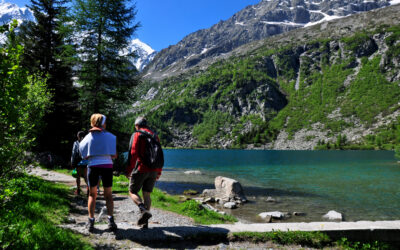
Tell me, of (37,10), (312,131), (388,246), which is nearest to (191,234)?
(388,246)

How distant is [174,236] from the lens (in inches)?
251

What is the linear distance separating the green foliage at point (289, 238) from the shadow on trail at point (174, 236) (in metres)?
0.46

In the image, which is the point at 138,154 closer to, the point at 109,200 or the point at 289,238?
the point at 109,200

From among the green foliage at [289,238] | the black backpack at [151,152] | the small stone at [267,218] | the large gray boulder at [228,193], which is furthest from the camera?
the large gray boulder at [228,193]

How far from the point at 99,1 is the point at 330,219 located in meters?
24.1

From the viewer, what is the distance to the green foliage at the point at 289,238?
21.4 feet

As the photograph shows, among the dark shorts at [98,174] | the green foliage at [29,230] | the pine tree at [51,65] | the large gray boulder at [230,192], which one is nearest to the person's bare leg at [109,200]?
the dark shorts at [98,174]

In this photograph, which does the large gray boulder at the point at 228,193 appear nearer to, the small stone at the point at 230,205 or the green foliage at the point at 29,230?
the small stone at the point at 230,205

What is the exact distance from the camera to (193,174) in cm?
4591

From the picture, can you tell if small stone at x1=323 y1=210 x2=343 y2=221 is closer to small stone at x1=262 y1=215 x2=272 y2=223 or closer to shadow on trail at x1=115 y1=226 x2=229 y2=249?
small stone at x1=262 y1=215 x2=272 y2=223

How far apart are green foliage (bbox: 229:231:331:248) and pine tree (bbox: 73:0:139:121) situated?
18.2 m

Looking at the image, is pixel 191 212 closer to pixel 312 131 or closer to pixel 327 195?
pixel 327 195

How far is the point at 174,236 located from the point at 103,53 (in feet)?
63.2

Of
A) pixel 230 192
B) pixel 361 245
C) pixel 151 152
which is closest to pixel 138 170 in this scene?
pixel 151 152
